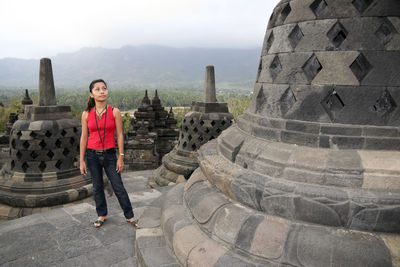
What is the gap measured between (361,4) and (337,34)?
0.28 meters

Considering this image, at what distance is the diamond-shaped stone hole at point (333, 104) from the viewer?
2291mm

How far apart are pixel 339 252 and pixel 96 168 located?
8.42ft

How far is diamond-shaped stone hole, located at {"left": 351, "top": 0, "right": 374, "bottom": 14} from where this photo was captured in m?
2.21

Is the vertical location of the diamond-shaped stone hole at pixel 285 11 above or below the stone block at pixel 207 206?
above

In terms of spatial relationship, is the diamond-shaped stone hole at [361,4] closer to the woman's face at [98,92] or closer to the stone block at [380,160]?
the stone block at [380,160]

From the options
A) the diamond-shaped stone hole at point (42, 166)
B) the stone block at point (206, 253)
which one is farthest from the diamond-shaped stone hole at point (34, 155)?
the stone block at point (206, 253)

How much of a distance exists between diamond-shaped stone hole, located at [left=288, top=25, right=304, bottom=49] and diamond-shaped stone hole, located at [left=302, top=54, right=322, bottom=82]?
213 mm

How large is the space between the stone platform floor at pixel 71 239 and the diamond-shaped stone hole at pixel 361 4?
9.15 feet

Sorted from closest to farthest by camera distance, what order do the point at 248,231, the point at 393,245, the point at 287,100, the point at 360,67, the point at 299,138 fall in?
the point at 393,245 < the point at 248,231 < the point at 360,67 < the point at 299,138 < the point at 287,100

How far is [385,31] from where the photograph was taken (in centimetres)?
222

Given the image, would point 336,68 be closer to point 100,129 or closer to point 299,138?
point 299,138

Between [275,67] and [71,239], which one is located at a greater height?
[275,67]

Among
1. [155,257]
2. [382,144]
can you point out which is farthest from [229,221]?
[382,144]

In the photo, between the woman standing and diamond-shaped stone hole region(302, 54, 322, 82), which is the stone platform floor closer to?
the woman standing
